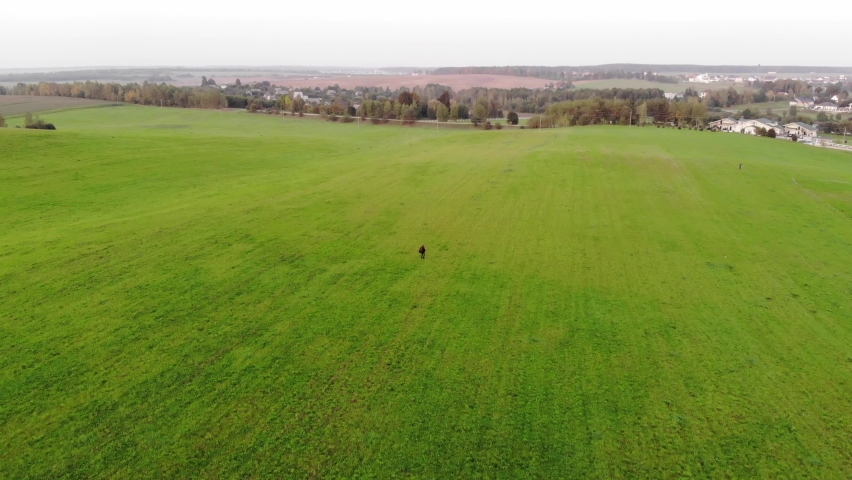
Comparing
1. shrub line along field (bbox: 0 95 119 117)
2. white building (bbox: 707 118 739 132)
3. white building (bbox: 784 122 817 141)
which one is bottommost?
white building (bbox: 784 122 817 141)

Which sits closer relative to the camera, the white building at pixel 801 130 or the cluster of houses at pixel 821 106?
the white building at pixel 801 130

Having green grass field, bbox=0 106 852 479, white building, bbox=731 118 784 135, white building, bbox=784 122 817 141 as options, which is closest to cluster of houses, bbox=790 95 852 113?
white building, bbox=784 122 817 141

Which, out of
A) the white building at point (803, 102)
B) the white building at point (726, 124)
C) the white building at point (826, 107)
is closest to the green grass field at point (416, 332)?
the white building at point (726, 124)

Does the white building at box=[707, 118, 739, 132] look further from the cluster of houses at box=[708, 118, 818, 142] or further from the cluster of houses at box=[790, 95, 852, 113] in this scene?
the cluster of houses at box=[790, 95, 852, 113]

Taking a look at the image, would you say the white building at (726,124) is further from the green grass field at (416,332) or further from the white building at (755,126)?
the green grass field at (416,332)

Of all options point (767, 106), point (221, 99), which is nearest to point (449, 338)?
point (221, 99)

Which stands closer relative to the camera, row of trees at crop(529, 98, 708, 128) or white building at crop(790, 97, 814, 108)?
row of trees at crop(529, 98, 708, 128)
